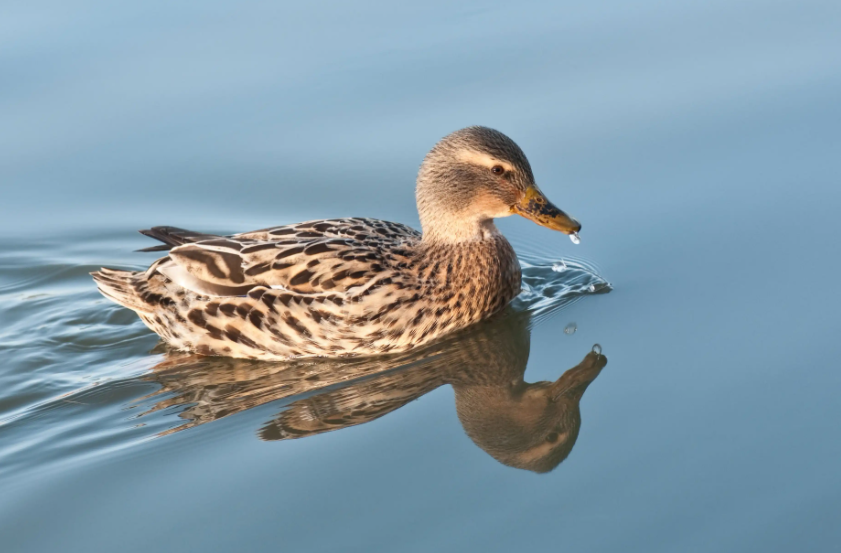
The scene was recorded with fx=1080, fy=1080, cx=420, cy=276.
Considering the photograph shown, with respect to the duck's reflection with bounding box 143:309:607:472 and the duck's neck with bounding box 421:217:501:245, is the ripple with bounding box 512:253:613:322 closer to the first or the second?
the duck's reflection with bounding box 143:309:607:472

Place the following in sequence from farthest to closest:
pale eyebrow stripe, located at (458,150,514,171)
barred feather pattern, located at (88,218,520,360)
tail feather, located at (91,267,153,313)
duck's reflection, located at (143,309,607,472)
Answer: tail feather, located at (91,267,153,313)
pale eyebrow stripe, located at (458,150,514,171)
barred feather pattern, located at (88,218,520,360)
duck's reflection, located at (143,309,607,472)

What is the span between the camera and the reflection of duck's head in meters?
6.50

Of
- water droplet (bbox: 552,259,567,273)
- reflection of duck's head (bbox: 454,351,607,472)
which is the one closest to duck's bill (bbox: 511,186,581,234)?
water droplet (bbox: 552,259,567,273)

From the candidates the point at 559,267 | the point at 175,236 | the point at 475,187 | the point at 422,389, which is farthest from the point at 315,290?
the point at 559,267

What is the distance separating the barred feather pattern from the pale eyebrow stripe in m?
0.65

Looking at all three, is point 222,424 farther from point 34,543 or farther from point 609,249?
point 609,249

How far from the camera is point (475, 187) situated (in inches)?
323

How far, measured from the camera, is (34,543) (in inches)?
231

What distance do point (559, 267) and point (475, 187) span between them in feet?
3.97

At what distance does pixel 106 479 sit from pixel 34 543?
0.63 m

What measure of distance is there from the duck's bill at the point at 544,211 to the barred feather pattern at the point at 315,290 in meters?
0.43

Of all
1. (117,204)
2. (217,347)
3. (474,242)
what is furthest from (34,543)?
(117,204)

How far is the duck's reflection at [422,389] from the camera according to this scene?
6.77 metres

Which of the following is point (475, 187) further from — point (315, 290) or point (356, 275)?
point (315, 290)
